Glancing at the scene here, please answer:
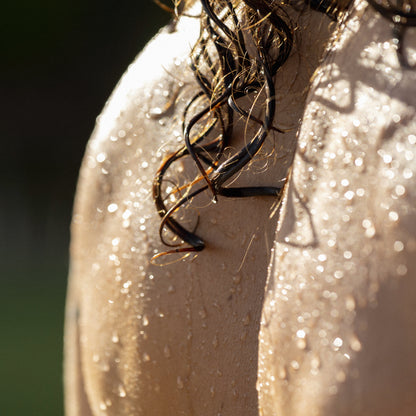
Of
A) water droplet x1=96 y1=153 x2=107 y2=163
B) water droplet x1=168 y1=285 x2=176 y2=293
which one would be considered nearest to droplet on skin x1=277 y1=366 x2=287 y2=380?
water droplet x1=168 y1=285 x2=176 y2=293

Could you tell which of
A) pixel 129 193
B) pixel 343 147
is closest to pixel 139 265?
pixel 129 193

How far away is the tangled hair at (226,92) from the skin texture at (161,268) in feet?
0.05

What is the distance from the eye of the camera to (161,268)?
2.64 feet

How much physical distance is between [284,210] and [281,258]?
4 centimetres

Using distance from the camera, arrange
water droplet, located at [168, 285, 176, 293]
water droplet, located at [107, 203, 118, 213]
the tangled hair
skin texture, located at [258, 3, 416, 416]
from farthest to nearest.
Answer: water droplet, located at [107, 203, 118, 213] → water droplet, located at [168, 285, 176, 293] → the tangled hair → skin texture, located at [258, 3, 416, 416]

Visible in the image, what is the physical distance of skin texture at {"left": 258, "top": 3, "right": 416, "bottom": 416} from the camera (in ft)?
1.69

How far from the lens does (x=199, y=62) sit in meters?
0.81

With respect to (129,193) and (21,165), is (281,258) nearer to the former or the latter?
(129,193)

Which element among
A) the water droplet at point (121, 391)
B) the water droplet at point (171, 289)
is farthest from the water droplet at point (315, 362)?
the water droplet at point (121, 391)

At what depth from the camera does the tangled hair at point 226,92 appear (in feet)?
2.26

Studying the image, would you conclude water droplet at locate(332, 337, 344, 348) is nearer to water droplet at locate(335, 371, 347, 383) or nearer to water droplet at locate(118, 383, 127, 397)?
water droplet at locate(335, 371, 347, 383)

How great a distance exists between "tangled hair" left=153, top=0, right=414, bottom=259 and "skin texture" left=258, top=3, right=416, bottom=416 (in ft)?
0.29

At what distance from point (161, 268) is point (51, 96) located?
722 centimetres

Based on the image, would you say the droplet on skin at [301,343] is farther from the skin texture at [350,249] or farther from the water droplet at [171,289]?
the water droplet at [171,289]
